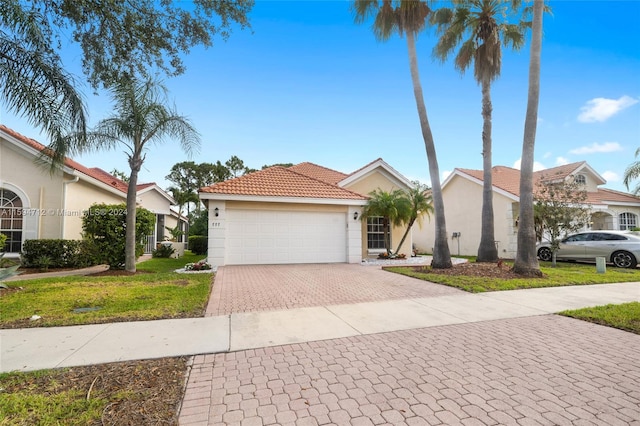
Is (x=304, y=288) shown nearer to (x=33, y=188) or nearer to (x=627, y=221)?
(x=33, y=188)

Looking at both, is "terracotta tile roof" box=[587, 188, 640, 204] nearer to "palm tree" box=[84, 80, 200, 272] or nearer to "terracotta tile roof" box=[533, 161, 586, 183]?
"terracotta tile roof" box=[533, 161, 586, 183]

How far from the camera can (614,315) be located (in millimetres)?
5582

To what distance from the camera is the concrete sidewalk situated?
3.99 meters

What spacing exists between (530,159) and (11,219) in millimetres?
20319

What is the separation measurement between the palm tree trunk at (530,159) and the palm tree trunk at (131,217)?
44.5 ft

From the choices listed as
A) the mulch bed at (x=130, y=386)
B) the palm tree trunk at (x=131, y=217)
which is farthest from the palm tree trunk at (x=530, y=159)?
the palm tree trunk at (x=131, y=217)

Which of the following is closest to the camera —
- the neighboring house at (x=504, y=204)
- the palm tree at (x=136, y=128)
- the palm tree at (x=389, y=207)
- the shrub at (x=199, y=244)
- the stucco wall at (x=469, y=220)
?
the palm tree at (x=136, y=128)

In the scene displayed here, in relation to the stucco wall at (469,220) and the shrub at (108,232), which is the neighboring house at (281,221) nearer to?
the shrub at (108,232)

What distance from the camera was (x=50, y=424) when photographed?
247 centimetres

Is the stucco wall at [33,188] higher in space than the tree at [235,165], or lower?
lower

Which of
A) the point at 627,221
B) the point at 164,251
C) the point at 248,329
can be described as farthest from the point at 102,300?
the point at 627,221

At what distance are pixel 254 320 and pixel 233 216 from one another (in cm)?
835

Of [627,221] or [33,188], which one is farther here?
[627,221]

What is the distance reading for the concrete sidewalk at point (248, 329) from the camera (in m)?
3.99
